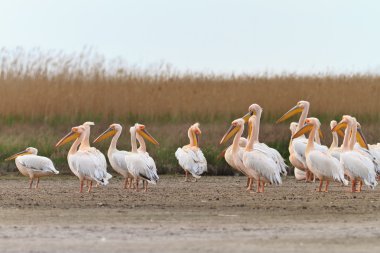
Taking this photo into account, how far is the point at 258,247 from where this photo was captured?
8703mm

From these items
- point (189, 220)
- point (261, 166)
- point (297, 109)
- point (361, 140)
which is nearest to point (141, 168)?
point (261, 166)

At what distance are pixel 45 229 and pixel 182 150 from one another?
28.2ft

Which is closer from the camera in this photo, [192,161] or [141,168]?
[141,168]

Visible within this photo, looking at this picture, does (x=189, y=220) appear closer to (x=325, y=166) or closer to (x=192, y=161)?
(x=325, y=166)

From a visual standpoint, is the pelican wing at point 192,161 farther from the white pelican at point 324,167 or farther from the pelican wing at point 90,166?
the white pelican at point 324,167

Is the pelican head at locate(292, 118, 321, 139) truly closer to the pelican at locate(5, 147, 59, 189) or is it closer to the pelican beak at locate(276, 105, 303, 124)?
the pelican beak at locate(276, 105, 303, 124)

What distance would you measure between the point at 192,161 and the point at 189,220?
709 centimetres

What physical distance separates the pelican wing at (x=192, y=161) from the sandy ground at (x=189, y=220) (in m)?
1.71

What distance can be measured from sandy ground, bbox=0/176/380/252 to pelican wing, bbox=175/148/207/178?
1.71 metres

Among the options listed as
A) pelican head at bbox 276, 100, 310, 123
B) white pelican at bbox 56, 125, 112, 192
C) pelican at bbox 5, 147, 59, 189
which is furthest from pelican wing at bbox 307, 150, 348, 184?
pelican head at bbox 276, 100, 310, 123

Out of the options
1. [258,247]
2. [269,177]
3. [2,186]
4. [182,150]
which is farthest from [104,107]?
[258,247]

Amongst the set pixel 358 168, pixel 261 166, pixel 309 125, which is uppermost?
pixel 309 125

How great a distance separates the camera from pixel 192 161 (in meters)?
18.0

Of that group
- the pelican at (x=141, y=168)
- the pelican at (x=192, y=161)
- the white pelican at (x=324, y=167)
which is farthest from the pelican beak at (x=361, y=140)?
the pelican at (x=141, y=168)
